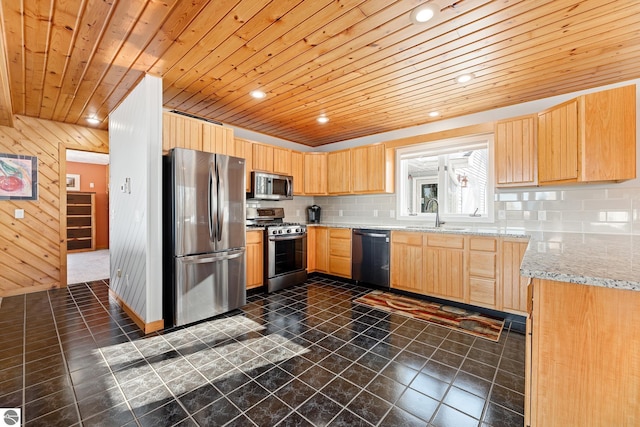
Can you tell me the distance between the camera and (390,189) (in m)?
4.57

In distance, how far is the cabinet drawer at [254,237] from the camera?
3.90m

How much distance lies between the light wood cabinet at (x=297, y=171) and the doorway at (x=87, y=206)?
17.7ft

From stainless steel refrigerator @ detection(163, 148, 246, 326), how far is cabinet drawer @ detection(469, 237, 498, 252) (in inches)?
110

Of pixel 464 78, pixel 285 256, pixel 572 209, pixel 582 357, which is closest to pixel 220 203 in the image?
pixel 285 256

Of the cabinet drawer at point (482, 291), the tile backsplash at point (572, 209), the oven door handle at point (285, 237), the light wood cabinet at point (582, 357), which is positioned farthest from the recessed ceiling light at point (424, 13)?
the oven door handle at point (285, 237)

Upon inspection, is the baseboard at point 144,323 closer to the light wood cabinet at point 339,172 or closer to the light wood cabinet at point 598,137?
the light wood cabinet at point 339,172

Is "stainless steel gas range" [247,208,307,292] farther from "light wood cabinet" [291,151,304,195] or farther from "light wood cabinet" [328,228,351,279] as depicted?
"light wood cabinet" [291,151,304,195]

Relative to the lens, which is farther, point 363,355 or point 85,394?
point 363,355

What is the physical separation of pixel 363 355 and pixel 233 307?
1.69 metres

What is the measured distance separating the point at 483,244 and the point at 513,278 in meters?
0.46

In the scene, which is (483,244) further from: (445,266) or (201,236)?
(201,236)

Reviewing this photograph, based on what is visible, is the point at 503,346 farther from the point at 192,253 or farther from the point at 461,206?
the point at 192,253

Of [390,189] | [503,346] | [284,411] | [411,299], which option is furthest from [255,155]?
[503,346]

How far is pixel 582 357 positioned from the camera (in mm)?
1052
